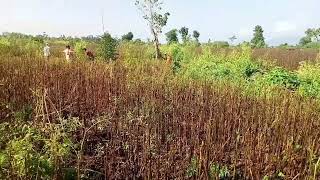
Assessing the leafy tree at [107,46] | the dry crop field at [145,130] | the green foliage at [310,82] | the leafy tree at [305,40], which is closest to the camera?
the dry crop field at [145,130]

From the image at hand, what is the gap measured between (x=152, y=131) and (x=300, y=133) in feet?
5.28

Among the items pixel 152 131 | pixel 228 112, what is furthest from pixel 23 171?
pixel 228 112

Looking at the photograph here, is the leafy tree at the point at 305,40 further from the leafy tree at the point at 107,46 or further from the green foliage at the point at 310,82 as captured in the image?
the green foliage at the point at 310,82

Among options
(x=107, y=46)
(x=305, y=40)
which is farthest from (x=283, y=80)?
(x=305, y=40)

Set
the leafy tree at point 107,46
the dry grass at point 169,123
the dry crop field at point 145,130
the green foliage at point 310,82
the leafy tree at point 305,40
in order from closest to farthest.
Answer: the dry crop field at point 145,130 → the dry grass at point 169,123 → the green foliage at point 310,82 → the leafy tree at point 107,46 → the leafy tree at point 305,40

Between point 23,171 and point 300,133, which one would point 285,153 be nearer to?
point 300,133

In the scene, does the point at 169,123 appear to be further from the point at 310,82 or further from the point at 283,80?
the point at 310,82

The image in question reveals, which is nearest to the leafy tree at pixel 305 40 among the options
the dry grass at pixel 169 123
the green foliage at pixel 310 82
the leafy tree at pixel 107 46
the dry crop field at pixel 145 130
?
the leafy tree at pixel 107 46

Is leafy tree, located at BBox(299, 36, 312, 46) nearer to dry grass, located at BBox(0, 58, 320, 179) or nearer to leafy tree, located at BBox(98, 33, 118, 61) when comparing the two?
leafy tree, located at BBox(98, 33, 118, 61)

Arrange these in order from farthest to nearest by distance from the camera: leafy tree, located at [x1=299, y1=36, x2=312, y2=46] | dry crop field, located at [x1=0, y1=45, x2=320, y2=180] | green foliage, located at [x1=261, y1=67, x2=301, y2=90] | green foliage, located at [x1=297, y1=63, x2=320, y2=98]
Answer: leafy tree, located at [x1=299, y1=36, x2=312, y2=46] → green foliage, located at [x1=261, y1=67, x2=301, y2=90] → green foliage, located at [x1=297, y1=63, x2=320, y2=98] → dry crop field, located at [x1=0, y1=45, x2=320, y2=180]

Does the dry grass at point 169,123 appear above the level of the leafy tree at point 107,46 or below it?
below

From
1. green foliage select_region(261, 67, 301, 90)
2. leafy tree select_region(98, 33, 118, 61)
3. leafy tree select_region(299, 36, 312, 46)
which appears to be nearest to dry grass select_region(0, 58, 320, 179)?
green foliage select_region(261, 67, 301, 90)

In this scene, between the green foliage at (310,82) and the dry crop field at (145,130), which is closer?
the dry crop field at (145,130)

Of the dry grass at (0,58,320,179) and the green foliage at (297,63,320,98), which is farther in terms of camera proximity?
the green foliage at (297,63,320,98)
